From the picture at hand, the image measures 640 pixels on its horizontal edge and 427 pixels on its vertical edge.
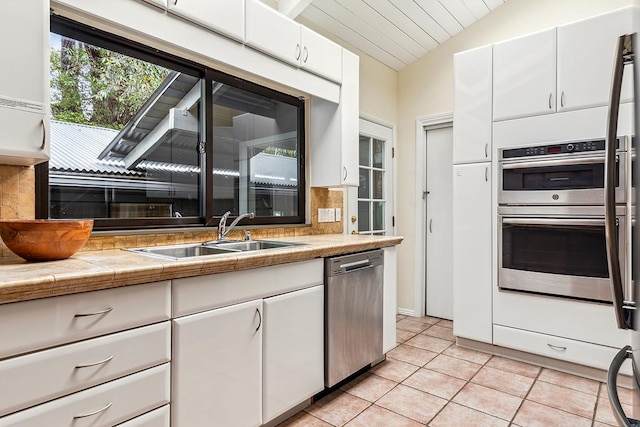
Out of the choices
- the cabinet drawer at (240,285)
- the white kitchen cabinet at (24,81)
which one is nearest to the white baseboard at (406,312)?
the cabinet drawer at (240,285)

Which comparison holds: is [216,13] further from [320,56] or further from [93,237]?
[93,237]

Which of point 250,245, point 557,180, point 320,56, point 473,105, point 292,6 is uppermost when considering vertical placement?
point 292,6

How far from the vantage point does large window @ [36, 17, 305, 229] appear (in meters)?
1.84

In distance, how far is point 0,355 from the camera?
102cm

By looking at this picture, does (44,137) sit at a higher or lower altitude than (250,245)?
higher

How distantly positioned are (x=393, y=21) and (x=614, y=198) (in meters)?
2.86

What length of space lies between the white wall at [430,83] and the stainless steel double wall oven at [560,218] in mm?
1191

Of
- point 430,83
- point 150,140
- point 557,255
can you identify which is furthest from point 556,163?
point 150,140

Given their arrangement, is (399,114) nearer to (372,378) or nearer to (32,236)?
(372,378)

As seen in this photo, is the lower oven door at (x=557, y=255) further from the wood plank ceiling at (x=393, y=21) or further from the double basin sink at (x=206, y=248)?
the wood plank ceiling at (x=393, y=21)

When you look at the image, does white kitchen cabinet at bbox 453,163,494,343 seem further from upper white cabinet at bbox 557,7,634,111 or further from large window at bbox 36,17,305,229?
large window at bbox 36,17,305,229

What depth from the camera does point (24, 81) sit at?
4.37ft

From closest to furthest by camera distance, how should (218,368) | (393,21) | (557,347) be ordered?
(218,368) < (557,347) < (393,21)

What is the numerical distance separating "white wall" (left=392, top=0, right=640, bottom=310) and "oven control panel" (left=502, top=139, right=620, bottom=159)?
3.49 feet
